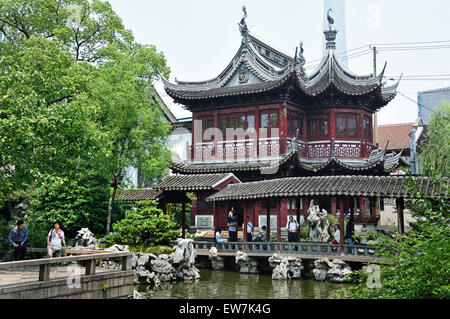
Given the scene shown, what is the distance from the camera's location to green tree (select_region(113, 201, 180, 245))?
16.0m

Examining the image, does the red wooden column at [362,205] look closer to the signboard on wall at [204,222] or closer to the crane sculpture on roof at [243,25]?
the signboard on wall at [204,222]

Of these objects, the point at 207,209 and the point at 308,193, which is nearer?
the point at 308,193

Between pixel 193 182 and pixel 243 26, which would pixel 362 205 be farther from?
pixel 243 26

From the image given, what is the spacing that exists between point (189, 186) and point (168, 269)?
Result: 5.44 m

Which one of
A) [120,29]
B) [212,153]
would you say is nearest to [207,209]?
[212,153]

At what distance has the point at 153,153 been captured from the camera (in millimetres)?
20188

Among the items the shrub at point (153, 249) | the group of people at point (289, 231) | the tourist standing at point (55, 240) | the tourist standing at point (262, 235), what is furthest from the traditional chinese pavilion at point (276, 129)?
the tourist standing at point (55, 240)

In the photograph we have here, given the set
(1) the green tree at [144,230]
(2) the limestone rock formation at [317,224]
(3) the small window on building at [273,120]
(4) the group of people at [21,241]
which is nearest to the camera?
(4) the group of people at [21,241]

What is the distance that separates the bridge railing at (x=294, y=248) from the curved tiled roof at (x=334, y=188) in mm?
1548

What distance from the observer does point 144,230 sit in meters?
16.1

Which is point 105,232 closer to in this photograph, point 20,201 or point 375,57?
point 20,201

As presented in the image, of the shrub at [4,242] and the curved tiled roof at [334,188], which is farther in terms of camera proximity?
the shrub at [4,242]

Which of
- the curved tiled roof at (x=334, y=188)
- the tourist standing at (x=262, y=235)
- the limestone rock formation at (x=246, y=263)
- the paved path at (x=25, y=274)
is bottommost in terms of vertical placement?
the limestone rock formation at (x=246, y=263)

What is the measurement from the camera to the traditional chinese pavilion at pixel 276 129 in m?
21.0
